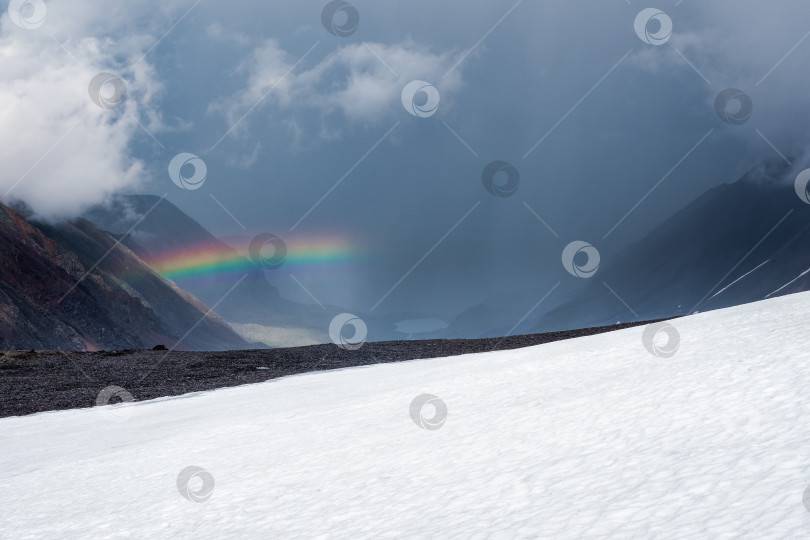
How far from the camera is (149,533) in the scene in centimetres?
509

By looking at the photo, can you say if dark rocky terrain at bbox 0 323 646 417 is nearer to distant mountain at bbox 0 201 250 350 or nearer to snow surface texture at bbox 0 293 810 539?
snow surface texture at bbox 0 293 810 539

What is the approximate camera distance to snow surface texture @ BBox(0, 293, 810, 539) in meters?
3.65

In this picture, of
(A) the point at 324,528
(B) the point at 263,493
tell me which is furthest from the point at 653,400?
(B) the point at 263,493

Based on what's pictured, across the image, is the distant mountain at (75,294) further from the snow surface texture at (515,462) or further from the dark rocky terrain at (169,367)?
the snow surface texture at (515,462)

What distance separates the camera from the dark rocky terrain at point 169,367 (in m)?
17.8

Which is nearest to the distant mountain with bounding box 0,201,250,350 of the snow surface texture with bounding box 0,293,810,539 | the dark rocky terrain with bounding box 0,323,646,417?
the dark rocky terrain with bounding box 0,323,646,417

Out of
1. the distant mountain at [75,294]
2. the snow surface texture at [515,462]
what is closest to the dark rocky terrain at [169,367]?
the snow surface texture at [515,462]

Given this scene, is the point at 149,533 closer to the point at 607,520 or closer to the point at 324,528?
the point at 324,528

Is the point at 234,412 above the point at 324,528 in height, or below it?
above

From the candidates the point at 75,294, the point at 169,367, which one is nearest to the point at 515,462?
the point at 169,367

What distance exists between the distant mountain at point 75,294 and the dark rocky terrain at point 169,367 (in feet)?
209

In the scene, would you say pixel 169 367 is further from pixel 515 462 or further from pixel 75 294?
pixel 75 294

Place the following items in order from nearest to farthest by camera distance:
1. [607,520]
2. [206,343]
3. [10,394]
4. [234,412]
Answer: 1. [607,520]
2. [234,412]
3. [10,394]
4. [206,343]

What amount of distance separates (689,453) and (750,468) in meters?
0.46
